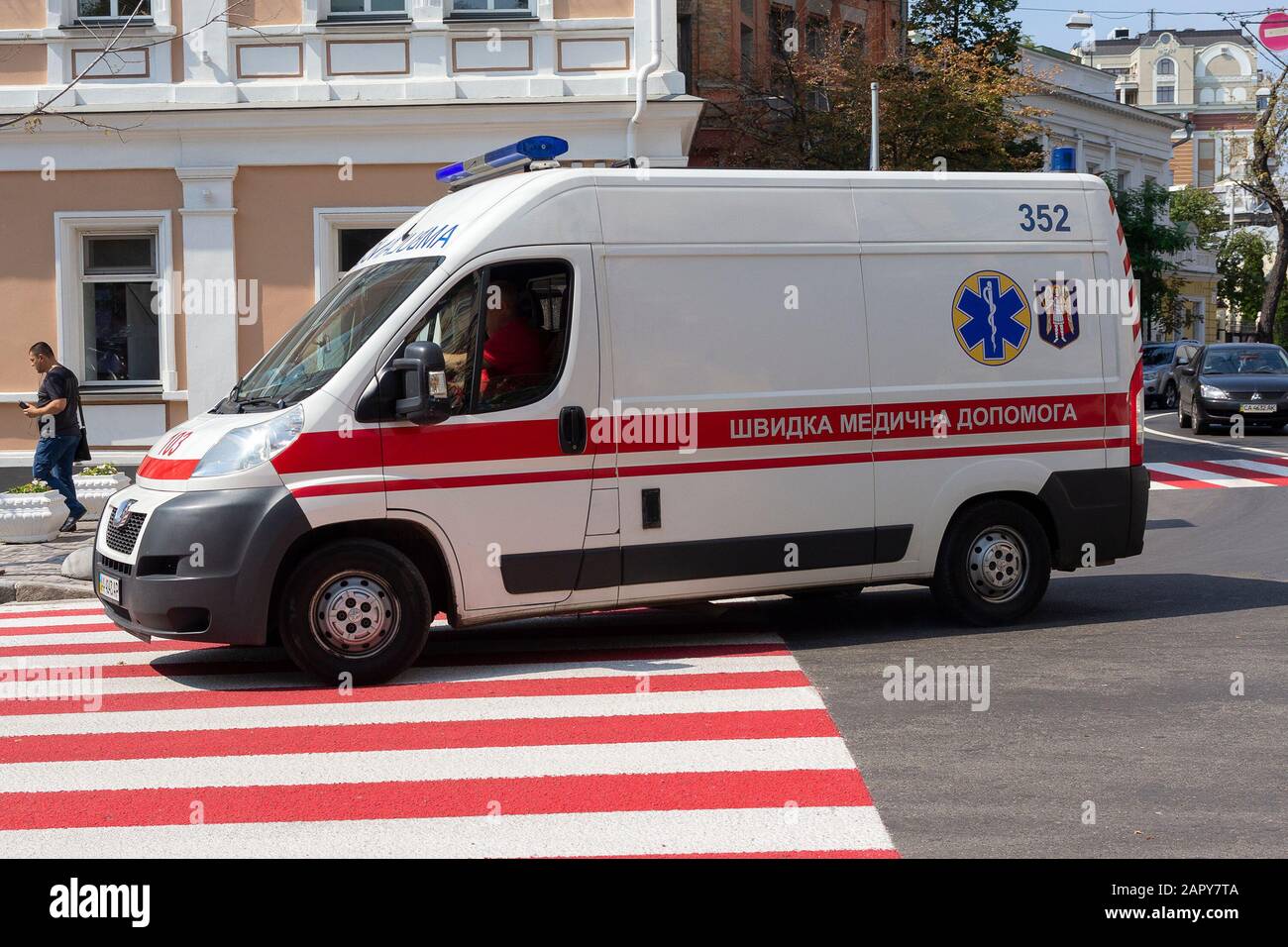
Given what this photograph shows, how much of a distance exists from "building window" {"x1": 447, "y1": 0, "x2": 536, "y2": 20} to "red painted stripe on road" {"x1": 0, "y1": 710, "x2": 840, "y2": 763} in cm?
1302

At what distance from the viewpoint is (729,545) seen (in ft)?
28.4

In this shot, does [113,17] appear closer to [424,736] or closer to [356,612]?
[356,612]

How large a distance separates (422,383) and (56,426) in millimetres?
8843

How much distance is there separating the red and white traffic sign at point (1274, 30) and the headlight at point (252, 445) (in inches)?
1712

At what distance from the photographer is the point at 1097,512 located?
9.67m

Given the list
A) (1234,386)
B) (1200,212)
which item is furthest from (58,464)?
(1200,212)

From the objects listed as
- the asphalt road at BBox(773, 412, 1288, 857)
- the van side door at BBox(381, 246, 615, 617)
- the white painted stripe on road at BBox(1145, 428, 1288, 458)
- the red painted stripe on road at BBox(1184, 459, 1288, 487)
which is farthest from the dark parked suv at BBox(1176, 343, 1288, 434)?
the van side door at BBox(381, 246, 615, 617)

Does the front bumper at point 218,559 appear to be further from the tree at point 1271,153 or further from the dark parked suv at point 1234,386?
the tree at point 1271,153

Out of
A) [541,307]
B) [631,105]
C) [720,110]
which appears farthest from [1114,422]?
[720,110]

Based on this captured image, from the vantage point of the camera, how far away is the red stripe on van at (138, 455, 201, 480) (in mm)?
7762

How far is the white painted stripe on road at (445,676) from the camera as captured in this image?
26.6 feet

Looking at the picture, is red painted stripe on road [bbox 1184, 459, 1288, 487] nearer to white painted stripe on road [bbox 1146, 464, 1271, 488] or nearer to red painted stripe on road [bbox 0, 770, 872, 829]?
white painted stripe on road [bbox 1146, 464, 1271, 488]

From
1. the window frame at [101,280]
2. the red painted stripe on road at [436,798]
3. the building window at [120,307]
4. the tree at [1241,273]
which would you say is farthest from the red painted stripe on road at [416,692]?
the tree at [1241,273]
